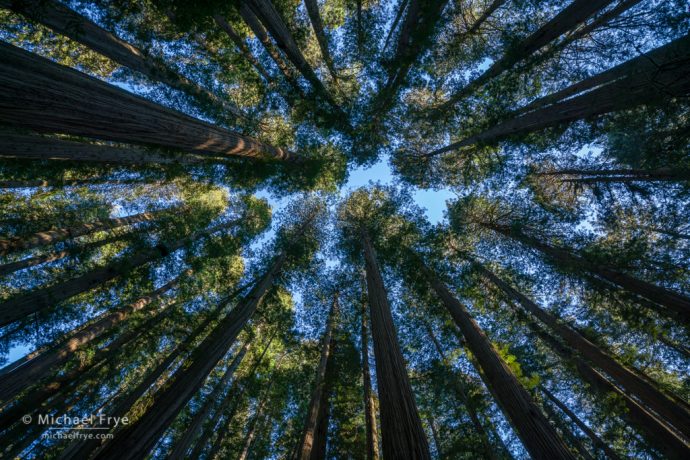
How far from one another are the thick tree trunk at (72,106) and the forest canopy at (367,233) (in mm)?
64

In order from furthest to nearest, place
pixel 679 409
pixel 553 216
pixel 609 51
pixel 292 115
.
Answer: pixel 292 115 → pixel 553 216 → pixel 609 51 → pixel 679 409

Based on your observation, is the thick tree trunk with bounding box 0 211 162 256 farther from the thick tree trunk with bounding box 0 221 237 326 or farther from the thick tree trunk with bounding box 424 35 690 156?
the thick tree trunk with bounding box 424 35 690 156

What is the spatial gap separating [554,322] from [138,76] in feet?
64.0

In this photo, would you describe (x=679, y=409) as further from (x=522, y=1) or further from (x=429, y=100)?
(x=429, y=100)

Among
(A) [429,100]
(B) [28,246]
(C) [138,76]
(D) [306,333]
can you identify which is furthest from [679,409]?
(C) [138,76]

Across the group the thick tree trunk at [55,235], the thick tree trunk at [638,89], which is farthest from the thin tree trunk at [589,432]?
the thick tree trunk at [55,235]

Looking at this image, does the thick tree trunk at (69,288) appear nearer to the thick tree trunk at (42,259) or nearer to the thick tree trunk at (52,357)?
the thick tree trunk at (52,357)

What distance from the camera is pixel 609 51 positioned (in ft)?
26.2

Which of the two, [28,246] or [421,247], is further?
[421,247]

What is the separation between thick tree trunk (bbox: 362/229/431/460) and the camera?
1.65 meters

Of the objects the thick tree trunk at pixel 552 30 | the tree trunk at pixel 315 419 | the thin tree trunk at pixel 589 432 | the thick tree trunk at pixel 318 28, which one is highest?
the thick tree trunk at pixel 318 28

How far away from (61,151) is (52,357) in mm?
6225

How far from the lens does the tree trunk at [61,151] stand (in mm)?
4922

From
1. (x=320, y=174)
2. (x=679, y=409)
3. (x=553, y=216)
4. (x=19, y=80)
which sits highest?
(x=320, y=174)
